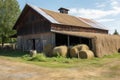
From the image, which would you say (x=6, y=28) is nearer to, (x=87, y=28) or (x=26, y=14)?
(x=26, y=14)

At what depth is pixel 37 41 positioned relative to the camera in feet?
100

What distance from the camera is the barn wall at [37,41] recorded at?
1129 inches

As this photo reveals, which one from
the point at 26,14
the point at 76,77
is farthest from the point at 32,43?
the point at 76,77

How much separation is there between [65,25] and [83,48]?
7.86 m

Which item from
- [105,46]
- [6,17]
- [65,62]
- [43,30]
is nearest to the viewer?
[65,62]

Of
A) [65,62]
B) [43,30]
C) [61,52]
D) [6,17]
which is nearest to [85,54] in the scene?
[61,52]

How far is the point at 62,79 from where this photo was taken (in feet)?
35.7

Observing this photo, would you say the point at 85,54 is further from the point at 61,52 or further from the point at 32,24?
the point at 32,24

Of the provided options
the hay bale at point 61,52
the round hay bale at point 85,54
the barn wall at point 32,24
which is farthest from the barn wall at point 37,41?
the round hay bale at point 85,54

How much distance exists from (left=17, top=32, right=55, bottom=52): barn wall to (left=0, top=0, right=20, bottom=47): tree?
23.3 feet

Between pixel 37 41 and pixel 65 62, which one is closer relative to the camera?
pixel 65 62

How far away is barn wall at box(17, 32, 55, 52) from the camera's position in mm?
28667

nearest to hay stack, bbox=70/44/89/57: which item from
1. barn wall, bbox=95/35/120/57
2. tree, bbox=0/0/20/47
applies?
barn wall, bbox=95/35/120/57

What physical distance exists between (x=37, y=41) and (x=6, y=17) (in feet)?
39.6
